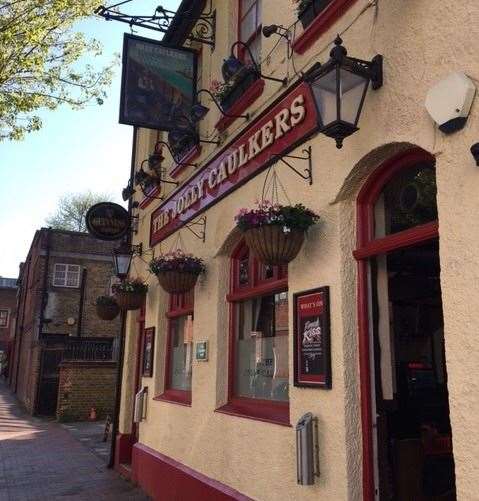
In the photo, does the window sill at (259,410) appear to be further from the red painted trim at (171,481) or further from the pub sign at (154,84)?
the pub sign at (154,84)

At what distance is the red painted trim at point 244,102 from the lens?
5.73 meters

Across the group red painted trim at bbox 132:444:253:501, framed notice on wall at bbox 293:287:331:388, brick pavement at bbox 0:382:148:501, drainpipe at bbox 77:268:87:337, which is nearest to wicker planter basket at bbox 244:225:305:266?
framed notice on wall at bbox 293:287:331:388

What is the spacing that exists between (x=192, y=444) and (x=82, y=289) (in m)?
19.7

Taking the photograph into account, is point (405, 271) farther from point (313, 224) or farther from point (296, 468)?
point (296, 468)

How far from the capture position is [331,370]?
4.08m

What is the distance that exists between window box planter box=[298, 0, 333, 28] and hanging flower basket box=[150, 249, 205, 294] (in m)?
3.00

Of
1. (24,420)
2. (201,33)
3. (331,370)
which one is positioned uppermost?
(201,33)

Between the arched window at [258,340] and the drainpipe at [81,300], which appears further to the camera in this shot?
the drainpipe at [81,300]

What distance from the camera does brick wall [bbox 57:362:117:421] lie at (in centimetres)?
1631

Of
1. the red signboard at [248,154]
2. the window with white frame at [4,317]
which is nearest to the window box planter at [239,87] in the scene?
the red signboard at [248,154]

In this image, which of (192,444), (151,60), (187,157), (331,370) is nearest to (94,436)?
(192,444)

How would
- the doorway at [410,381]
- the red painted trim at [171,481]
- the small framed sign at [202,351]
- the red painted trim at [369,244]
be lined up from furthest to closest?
the small framed sign at [202,351], the red painted trim at [171,481], the doorway at [410,381], the red painted trim at [369,244]

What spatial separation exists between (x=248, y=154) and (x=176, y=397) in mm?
3615

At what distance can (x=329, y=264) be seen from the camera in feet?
14.0
